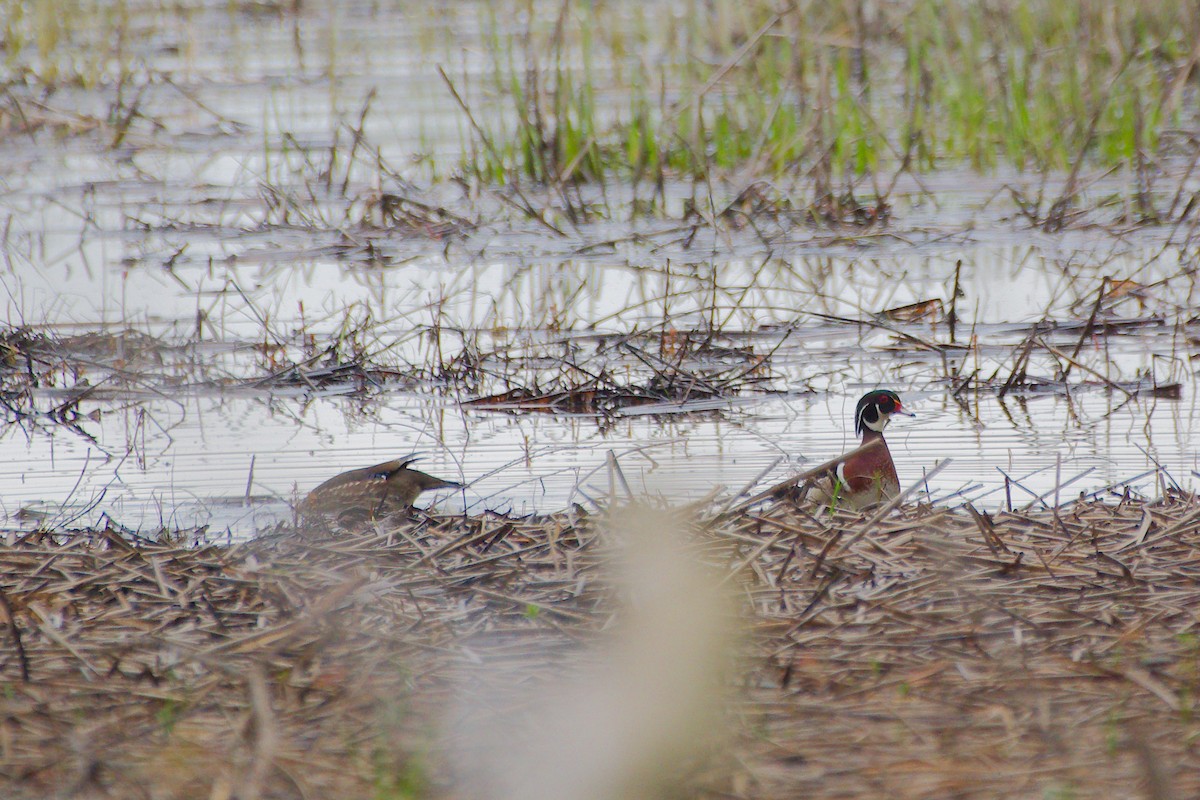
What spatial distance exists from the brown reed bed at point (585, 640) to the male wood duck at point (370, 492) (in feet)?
0.93

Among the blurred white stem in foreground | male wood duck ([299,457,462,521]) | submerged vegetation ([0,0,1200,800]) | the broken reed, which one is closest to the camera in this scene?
the blurred white stem in foreground

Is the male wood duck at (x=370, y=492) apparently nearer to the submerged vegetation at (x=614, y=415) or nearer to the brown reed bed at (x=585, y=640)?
the submerged vegetation at (x=614, y=415)

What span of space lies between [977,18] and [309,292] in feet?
18.5

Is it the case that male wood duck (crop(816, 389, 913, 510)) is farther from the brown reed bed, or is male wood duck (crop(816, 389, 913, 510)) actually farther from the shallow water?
the brown reed bed

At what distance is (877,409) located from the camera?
16.4 ft

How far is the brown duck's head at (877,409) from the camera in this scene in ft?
16.3

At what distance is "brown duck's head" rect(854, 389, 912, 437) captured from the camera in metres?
4.97

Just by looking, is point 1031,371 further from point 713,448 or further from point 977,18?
point 977,18

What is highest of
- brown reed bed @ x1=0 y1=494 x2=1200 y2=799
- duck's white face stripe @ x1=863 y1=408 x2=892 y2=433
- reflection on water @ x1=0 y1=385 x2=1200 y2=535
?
duck's white face stripe @ x1=863 y1=408 x2=892 y2=433

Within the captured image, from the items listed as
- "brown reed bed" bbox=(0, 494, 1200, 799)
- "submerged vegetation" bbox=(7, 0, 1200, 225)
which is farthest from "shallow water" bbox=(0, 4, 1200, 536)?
"brown reed bed" bbox=(0, 494, 1200, 799)

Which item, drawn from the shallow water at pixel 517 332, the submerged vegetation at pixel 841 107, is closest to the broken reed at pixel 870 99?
the submerged vegetation at pixel 841 107

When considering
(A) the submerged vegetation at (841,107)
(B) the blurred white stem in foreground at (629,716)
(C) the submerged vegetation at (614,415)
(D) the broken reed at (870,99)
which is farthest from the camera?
(D) the broken reed at (870,99)

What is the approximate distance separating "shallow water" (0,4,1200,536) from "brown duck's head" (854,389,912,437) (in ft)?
0.57

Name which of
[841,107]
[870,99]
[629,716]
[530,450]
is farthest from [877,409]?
[870,99]
